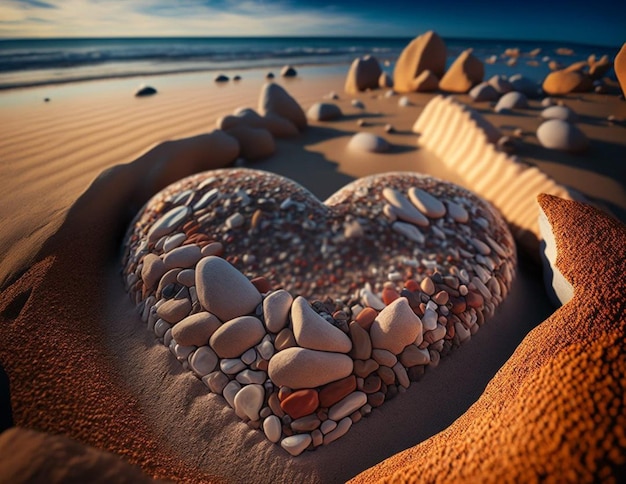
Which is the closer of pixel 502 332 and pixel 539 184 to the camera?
pixel 502 332

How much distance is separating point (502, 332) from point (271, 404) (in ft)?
3.33

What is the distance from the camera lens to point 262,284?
1271mm

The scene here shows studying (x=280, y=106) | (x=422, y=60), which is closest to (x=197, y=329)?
(x=280, y=106)

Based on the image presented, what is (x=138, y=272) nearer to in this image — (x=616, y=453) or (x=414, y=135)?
(x=616, y=453)

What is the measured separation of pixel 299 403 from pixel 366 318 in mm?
359

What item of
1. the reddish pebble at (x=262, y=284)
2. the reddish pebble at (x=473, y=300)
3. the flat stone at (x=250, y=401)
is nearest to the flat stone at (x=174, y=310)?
the reddish pebble at (x=262, y=284)

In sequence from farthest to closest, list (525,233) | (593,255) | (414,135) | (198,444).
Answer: (414,135) → (525,233) → (593,255) → (198,444)

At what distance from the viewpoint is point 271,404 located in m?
1.03

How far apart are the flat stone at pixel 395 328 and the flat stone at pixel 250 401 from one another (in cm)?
41

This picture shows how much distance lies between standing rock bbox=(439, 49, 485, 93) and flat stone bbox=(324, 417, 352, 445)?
18.1ft

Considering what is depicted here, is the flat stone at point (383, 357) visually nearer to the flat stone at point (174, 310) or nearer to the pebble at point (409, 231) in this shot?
the pebble at point (409, 231)

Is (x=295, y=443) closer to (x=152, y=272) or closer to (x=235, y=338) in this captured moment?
(x=235, y=338)

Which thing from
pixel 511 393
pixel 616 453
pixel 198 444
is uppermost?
pixel 616 453

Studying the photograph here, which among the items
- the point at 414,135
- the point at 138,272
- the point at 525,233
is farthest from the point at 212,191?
the point at 414,135
